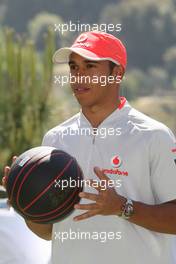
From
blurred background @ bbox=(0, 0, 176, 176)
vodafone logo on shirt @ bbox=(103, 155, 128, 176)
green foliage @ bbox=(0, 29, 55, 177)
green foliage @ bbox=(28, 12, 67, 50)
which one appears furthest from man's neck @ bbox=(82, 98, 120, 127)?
green foliage @ bbox=(28, 12, 67, 50)

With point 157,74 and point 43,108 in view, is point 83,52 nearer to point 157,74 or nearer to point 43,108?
point 43,108

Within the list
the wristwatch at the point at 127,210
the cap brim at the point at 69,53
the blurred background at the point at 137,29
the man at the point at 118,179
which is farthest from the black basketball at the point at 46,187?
the blurred background at the point at 137,29

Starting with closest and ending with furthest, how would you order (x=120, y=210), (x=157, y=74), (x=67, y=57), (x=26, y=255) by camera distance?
(x=120, y=210) → (x=67, y=57) → (x=26, y=255) → (x=157, y=74)

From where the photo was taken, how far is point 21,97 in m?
15.5

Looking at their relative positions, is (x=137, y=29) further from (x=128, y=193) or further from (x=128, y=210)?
(x=128, y=210)

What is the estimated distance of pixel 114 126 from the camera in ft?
13.1

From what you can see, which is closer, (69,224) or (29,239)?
(69,224)

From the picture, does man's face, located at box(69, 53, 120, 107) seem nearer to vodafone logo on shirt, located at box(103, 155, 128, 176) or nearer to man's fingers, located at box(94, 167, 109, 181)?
vodafone logo on shirt, located at box(103, 155, 128, 176)

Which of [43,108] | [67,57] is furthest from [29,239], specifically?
[43,108]

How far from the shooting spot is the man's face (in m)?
3.97

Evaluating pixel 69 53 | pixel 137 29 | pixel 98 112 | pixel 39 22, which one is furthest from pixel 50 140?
pixel 137 29

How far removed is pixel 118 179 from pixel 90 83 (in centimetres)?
46

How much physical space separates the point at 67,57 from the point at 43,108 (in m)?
11.3

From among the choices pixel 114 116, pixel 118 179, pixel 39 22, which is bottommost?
pixel 39 22
